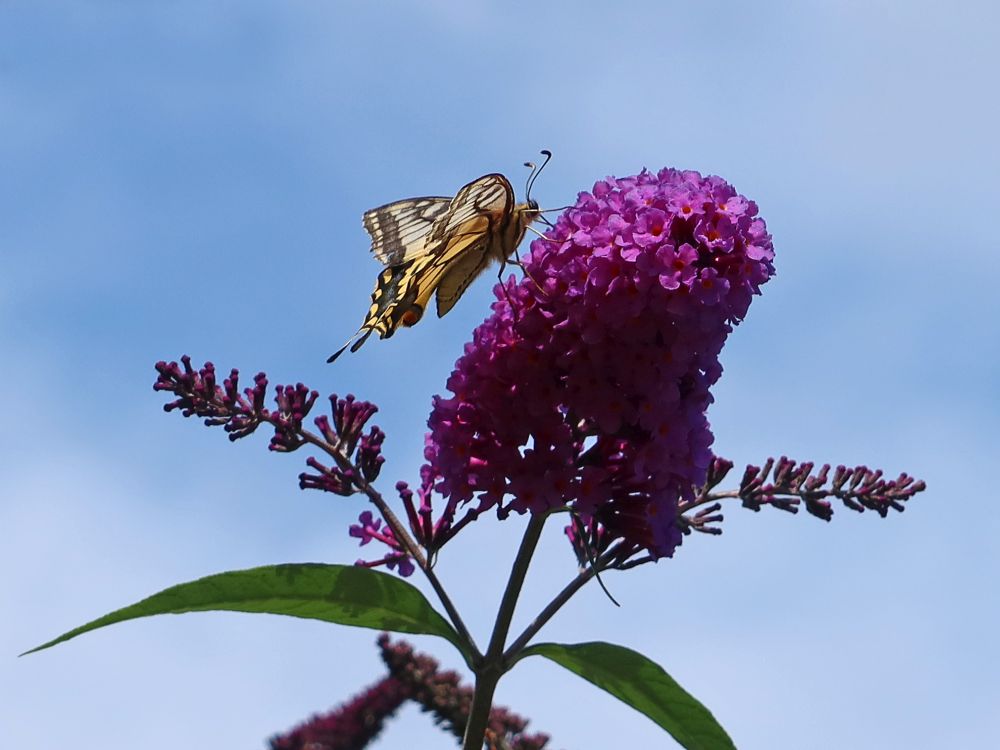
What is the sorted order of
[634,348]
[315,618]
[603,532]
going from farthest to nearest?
1. [603,532]
2. [634,348]
3. [315,618]

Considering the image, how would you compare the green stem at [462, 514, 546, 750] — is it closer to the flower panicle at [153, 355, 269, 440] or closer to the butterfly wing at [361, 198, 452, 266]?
the flower panicle at [153, 355, 269, 440]

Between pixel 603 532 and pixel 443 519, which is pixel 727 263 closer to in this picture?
pixel 603 532

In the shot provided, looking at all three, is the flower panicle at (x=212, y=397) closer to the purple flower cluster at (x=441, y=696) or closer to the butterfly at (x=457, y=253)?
the butterfly at (x=457, y=253)

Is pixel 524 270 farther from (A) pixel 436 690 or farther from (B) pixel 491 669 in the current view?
(A) pixel 436 690

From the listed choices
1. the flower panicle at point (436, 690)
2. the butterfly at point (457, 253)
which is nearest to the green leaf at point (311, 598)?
the butterfly at point (457, 253)

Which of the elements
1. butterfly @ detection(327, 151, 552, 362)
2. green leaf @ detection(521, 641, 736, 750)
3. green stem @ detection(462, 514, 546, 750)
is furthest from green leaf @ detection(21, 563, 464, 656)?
butterfly @ detection(327, 151, 552, 362)

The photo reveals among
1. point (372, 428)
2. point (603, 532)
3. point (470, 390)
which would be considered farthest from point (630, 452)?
point (372, 428)
